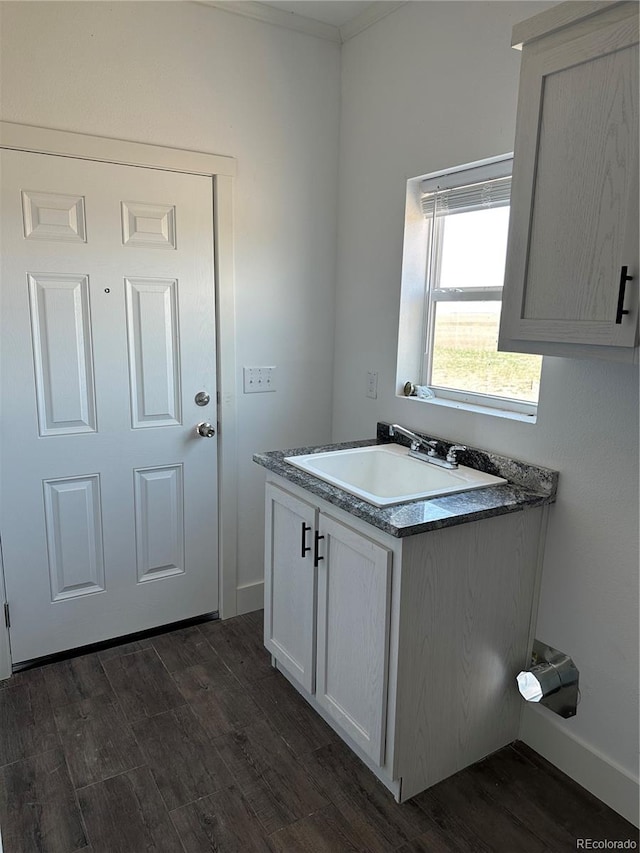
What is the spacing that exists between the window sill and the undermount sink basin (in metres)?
0.21

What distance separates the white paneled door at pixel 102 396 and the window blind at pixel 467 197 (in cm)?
90

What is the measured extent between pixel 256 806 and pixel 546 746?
960 mm

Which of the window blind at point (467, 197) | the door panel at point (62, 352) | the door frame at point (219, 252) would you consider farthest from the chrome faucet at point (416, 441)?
the door panel at point (62, 352)

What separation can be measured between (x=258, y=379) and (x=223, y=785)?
5.21 feet

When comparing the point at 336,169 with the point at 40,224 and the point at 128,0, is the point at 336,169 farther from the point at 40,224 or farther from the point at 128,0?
the point at 40,224

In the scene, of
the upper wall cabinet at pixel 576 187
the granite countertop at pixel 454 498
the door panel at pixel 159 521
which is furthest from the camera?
the door panel at pixel 159 521

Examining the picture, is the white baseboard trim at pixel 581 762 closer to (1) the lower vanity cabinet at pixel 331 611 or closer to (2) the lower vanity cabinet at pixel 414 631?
(2) the lower vanity cabinet at pixel 414 631

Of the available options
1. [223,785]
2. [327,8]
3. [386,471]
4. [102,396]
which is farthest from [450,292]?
[223,785]

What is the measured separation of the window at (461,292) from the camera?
2.11 metres

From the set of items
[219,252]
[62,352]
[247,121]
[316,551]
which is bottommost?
[316,551]

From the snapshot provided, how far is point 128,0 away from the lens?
214 cm

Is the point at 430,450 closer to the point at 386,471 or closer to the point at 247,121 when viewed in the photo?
the point at 386,471

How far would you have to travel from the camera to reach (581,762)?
1.84m

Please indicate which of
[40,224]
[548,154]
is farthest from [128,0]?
[548,154]
